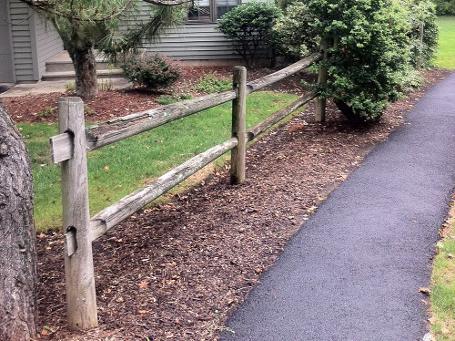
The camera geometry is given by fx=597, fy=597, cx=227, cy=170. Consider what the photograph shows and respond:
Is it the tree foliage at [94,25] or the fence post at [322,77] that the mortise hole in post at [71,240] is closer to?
the tree foliage at [94,25]

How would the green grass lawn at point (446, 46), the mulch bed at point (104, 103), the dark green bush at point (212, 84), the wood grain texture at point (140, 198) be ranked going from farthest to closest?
the green grass lawn at point (446, 46)
the dark green bush at point (212, 84)
the mulch bed at point (104, 103)
the wood grain texture at point (140, 198)

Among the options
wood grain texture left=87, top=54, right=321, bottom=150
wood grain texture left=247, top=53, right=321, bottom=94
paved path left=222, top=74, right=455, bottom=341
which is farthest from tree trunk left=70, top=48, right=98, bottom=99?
paved path left=222, top=74, right=455, bottom=341

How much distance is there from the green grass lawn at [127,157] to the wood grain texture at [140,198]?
1107 mm

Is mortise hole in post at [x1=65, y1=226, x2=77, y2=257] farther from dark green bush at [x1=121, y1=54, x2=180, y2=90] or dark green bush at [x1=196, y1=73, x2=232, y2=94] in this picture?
dark green bush at [x1=196, y1=73, x2=232, y2=94]

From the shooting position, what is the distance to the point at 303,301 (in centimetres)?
404

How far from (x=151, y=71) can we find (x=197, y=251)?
7.17 metres

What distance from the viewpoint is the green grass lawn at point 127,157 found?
629 centimetres

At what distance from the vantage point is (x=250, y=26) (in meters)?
14.3

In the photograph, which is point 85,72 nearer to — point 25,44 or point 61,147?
point 25,44

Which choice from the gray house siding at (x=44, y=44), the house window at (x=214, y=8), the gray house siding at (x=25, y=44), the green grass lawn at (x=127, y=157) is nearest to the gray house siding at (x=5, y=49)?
the gray house siding at (x=25, y=44)

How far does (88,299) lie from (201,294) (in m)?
0.83

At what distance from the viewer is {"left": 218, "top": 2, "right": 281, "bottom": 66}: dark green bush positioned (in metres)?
14.1

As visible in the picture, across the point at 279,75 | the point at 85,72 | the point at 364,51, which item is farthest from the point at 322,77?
the point at 85,72

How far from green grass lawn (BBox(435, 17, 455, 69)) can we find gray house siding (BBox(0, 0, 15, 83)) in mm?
12140
